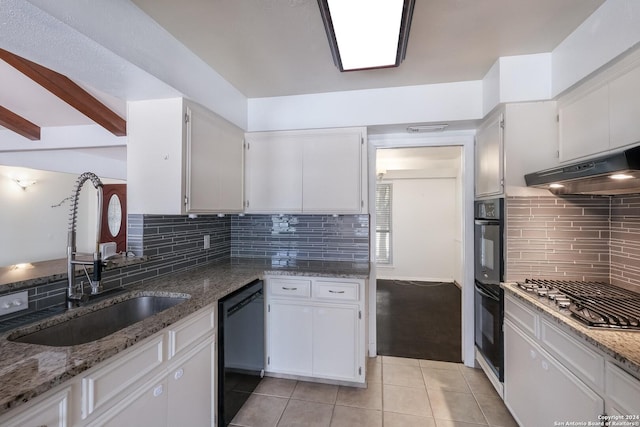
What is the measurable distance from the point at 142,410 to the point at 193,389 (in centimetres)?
34

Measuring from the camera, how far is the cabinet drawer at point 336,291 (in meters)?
2.11

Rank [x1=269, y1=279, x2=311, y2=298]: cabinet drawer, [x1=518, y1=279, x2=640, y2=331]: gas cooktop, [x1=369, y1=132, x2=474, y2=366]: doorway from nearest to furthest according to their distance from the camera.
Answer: [x1=518, y1=279, x2=640, y2=331]: gas cooktop, [x1=269, y1=279, x2=311, y2=298]: cabinet drawer, [x1=369, y1=132, x2=474, y2=366]: doorway

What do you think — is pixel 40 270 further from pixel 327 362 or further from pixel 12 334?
pixel 327 362

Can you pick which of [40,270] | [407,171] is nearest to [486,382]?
[40,270]

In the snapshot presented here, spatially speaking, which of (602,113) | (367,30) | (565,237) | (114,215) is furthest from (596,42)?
(114,215)

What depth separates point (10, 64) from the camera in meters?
1.85

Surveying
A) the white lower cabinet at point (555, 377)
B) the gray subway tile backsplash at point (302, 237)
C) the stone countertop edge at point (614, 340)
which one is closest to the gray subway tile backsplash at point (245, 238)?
the gray subway tile backsplash at point (302, 237)

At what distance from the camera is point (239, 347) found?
186 centimetres

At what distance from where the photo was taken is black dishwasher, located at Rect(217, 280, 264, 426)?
1676mm

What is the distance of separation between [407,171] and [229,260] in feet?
13.0

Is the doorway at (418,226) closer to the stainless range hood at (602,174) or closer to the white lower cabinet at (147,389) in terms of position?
the stainless range hood at (602,174)

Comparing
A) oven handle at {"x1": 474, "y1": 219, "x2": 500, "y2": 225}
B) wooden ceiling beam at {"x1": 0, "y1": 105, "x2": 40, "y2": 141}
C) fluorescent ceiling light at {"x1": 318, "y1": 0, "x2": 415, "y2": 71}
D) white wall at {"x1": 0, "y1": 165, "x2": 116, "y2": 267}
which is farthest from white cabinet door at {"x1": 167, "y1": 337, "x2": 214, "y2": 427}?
wooden ceiling beam at {"x1": 0, "y1": 105, "x2": 40, "y2": 141}

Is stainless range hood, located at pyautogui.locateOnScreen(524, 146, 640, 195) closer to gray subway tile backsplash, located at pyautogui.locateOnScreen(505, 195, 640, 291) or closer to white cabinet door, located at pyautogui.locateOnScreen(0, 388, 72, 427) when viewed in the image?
gray subway tile backsplash, located at pyautogui.locateOnScreen(505, 195, 640, 291)

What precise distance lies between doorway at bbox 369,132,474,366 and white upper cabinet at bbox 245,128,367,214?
41.7 inches
